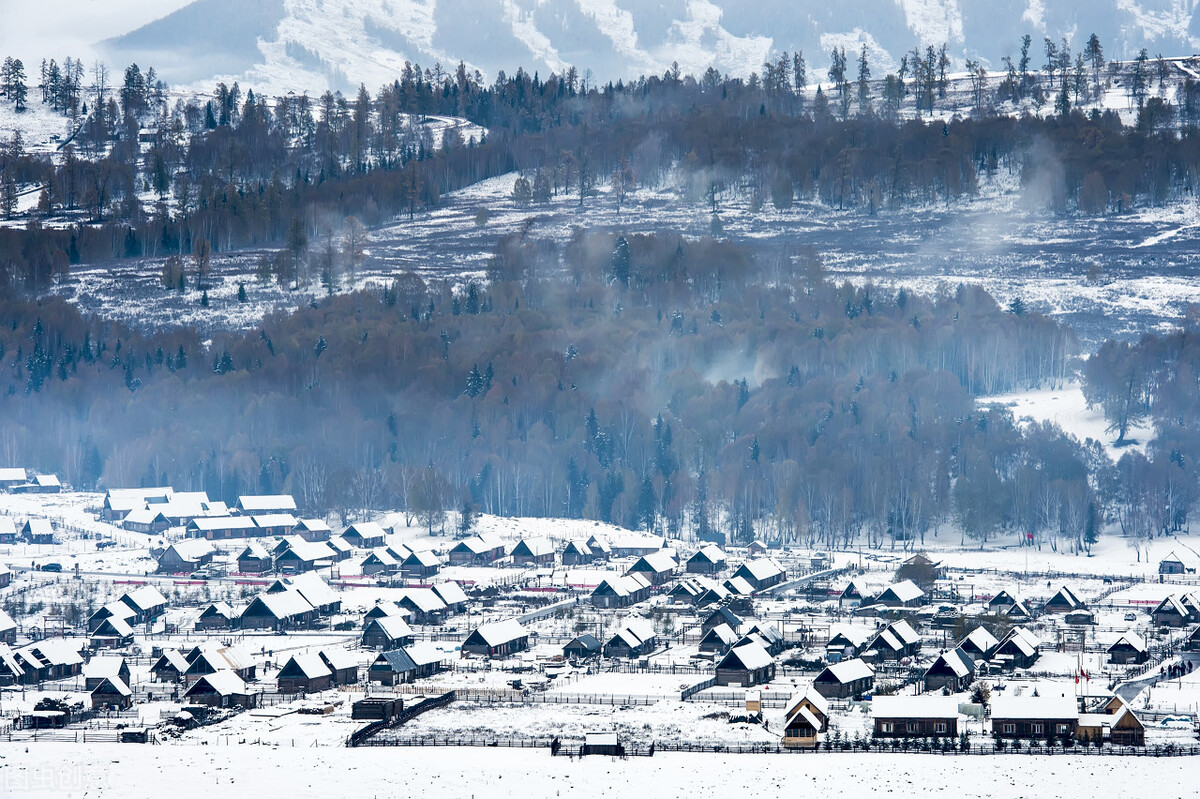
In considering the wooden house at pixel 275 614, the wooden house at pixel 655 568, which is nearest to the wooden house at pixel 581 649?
the wooden house at pixel 275 614

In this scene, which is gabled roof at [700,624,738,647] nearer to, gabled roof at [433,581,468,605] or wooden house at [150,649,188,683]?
gabled roof at [433,581,468,605]

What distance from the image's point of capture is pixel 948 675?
60.8 m

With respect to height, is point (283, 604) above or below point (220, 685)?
below

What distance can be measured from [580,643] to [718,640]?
534 centimetres

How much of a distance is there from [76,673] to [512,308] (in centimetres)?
11307

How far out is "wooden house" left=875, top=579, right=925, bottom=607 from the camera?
81.0 m

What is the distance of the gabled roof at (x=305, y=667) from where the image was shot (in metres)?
61.1

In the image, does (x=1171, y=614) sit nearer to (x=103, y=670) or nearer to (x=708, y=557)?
(x=708, y=557)

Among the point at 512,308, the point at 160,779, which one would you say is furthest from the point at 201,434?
the point at 160,779

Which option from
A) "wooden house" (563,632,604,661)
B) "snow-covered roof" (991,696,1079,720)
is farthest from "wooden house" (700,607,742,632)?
"snow-covered roof" (991,696,1079,720)

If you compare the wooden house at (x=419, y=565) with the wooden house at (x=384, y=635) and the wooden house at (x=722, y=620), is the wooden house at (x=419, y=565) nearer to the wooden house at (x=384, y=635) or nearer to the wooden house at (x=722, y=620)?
the wooden house at (x=384, y=635)

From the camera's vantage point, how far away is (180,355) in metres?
161

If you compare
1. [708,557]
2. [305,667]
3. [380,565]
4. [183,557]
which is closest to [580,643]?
[305,667]

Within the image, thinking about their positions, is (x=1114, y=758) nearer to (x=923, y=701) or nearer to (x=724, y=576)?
(x=923, y=701)
